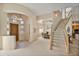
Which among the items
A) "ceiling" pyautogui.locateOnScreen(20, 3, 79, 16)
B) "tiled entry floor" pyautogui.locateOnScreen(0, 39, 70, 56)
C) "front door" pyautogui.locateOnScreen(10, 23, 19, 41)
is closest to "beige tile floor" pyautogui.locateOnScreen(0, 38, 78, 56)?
"tiled entry floor" pyautogui.locateOnScreen(0, 39, 70, 56)

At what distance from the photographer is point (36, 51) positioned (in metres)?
2.92

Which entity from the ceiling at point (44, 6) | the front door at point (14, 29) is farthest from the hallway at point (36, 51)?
the ceiling at point (44, 6)

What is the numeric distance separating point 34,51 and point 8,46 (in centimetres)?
63

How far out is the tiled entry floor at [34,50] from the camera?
2854mm

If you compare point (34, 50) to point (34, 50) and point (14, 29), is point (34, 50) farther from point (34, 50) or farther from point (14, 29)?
point (14, 29)

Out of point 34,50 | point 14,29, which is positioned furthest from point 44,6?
point 34,50

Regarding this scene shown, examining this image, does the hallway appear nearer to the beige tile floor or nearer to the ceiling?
the beige tile floor

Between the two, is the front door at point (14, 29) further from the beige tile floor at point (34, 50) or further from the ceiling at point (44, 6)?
the ceiling at point (44, 6)

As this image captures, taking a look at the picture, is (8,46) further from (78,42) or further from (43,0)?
(78,42)

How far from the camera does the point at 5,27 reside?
9.30 ft

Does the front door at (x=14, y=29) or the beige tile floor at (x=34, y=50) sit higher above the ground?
the front door at (x=14, y=29)

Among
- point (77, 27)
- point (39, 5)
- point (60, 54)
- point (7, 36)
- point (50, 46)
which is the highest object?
point (39, 5)

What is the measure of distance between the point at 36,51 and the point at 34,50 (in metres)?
0.05

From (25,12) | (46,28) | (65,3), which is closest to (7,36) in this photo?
(25,12)
